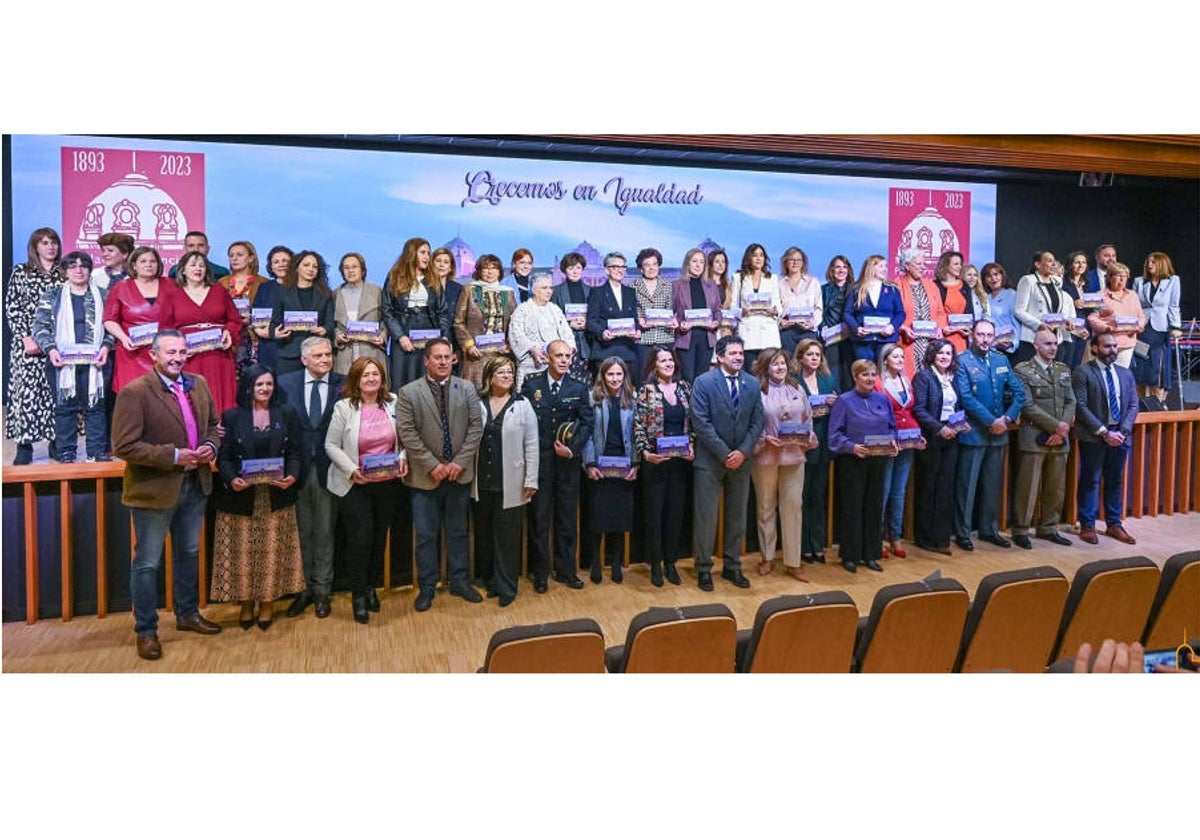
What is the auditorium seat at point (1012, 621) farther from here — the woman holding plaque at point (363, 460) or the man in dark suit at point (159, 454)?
the man in dark suit at point (159, 454)

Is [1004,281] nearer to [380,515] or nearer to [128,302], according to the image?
[380,515]

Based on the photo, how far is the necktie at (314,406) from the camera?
510cm

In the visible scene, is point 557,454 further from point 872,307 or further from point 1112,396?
point 1112,396

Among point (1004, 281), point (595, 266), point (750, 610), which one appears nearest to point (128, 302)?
point (595, 266)

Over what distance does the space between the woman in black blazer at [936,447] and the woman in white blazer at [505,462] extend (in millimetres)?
2692

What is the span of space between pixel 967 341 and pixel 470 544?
12.7 ft

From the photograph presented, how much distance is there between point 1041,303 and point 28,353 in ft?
21.9

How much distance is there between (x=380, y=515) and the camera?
17.1ft

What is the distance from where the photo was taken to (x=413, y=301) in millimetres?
5648

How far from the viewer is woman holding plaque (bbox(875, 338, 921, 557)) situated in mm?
6152

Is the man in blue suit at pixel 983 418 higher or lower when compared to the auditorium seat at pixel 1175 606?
higher

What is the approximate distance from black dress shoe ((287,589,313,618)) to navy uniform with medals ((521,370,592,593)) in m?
1.28

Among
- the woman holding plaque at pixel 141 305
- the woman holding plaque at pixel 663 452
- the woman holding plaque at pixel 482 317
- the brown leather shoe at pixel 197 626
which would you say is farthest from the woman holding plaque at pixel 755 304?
the brown leather shoe at pixel 197 626

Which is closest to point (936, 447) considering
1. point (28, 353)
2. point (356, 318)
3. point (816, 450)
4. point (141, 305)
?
point (816, 450)
